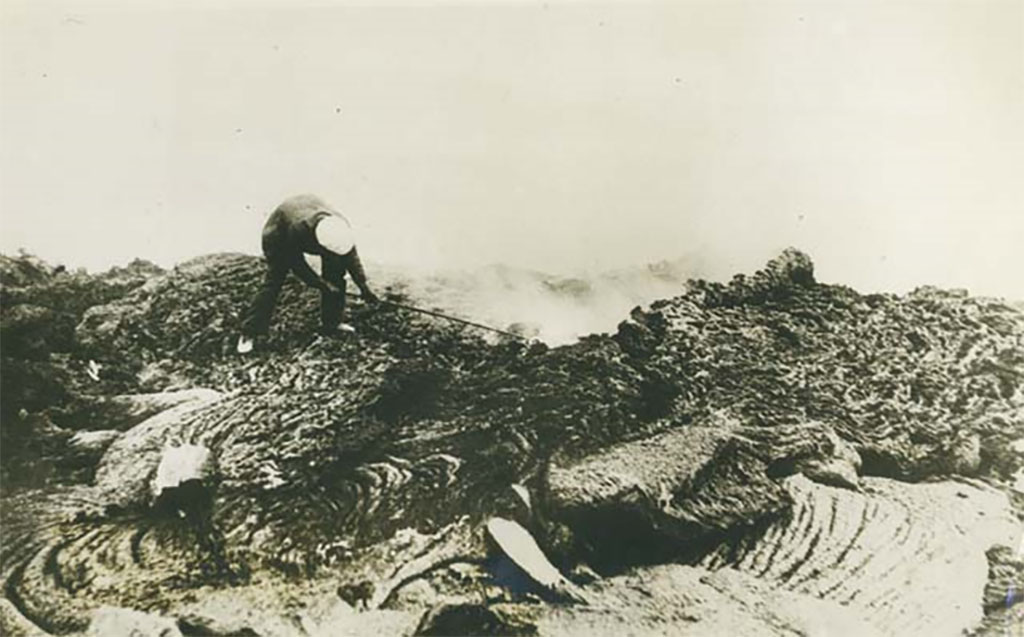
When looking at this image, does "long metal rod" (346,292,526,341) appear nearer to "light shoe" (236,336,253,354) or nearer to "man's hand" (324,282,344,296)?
"man's hand" (324,282,344,296)

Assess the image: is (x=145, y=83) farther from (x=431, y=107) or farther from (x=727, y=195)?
(x=727, y=195)

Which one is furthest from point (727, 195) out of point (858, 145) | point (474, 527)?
point (474, 527)

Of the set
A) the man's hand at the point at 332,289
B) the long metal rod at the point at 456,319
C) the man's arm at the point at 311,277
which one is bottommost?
the long metal rod at the point at 456,319

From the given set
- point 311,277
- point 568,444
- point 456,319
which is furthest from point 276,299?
point 568,444

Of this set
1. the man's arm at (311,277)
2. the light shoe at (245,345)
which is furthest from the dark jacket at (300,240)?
the light shoe at (245,345)

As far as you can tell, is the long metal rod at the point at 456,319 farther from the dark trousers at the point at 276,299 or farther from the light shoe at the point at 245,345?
the light shoe at the point at 245,345

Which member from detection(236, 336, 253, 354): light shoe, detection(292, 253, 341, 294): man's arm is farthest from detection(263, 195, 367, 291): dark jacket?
detection(236, 336, 253, 354): light shoe

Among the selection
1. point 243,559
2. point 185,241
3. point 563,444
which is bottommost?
point 243,559
